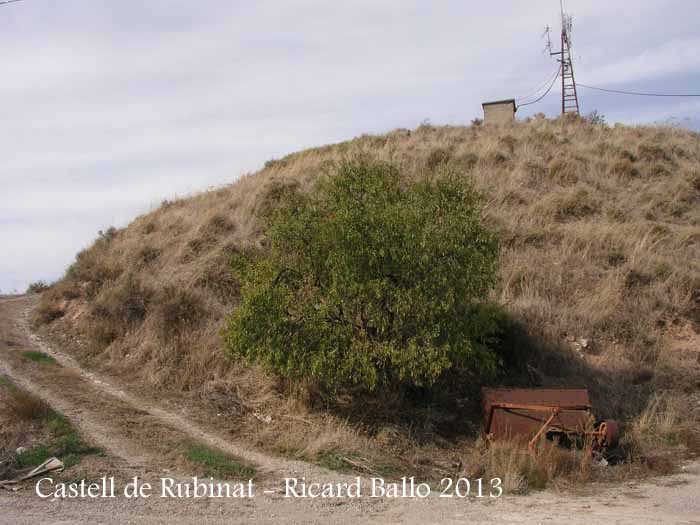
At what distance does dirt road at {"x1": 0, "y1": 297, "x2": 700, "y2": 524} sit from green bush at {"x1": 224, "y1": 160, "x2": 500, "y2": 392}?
4.75ft

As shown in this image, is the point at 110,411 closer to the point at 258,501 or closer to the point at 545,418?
the point at 258,501

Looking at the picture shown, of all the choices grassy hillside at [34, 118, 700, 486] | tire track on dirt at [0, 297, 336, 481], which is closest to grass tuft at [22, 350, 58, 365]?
tire track on dirt at [0, 297, 336, 481]

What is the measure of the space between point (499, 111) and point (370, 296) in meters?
19.6

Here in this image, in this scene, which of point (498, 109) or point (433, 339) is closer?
point (433, 339)

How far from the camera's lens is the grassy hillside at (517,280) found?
1043 centimetres

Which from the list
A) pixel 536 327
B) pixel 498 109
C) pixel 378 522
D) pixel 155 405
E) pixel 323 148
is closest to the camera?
pixel 378 522

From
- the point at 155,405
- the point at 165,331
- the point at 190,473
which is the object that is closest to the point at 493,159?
the point at 165,331

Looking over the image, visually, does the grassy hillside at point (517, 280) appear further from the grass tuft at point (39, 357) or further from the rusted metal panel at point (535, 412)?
the rusted metal panel at point (535, 412)

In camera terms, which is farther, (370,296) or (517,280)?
(517,280)

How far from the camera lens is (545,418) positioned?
27.5 feet

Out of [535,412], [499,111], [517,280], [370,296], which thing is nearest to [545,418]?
[535,412]

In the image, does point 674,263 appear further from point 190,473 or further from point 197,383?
point 190,473

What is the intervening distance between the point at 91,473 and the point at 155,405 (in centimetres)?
296

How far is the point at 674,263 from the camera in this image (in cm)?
1350
